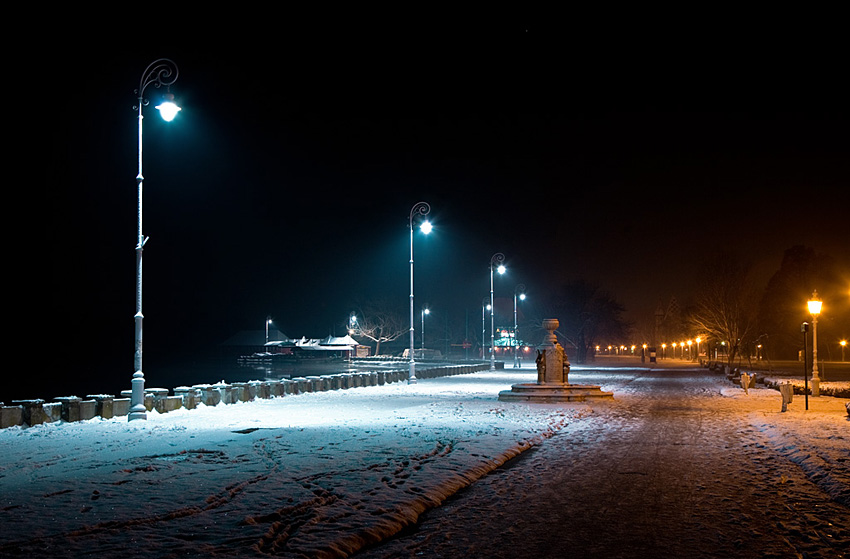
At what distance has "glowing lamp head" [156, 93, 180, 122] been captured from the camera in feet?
63.2

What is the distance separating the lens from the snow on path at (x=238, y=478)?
7.51 m

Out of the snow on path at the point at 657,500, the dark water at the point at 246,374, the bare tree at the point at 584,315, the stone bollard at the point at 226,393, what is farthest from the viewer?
the bare tree at the point at 584,315

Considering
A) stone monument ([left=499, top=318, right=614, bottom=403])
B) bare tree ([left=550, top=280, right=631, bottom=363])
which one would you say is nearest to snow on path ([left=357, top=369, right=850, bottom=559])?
stone monument ([left=499, top=318, right=614, bottom=403])

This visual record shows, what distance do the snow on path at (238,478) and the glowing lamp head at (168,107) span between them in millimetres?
7515

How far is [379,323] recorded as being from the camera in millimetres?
124188

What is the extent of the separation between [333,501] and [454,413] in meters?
12.4

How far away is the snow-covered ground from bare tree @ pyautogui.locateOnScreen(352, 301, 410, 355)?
101033mm

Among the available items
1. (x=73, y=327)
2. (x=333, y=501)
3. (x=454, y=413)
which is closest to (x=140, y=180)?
(x=454, y=413)

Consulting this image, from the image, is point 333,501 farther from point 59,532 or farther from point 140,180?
point 140,180

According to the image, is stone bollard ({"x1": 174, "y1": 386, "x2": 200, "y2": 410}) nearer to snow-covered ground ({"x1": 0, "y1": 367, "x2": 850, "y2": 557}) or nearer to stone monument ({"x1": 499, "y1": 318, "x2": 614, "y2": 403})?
snow-covered ground ({"x1": 0, "y1": 367, "x2": 850, "y2": 557})

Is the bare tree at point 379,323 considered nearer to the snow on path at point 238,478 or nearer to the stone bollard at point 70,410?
the stone bollard at point 70,410

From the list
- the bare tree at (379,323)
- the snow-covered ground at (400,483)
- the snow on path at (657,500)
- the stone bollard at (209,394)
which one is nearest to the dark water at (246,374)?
the stone bollard at (209,394)

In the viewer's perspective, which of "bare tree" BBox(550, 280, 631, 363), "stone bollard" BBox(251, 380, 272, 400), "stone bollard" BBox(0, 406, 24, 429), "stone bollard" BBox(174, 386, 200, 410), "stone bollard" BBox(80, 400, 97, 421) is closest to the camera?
"stone bollard" BBox(0, 406, 24, 429)

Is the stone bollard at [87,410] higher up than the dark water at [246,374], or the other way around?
the stone bollard at [87,410]
